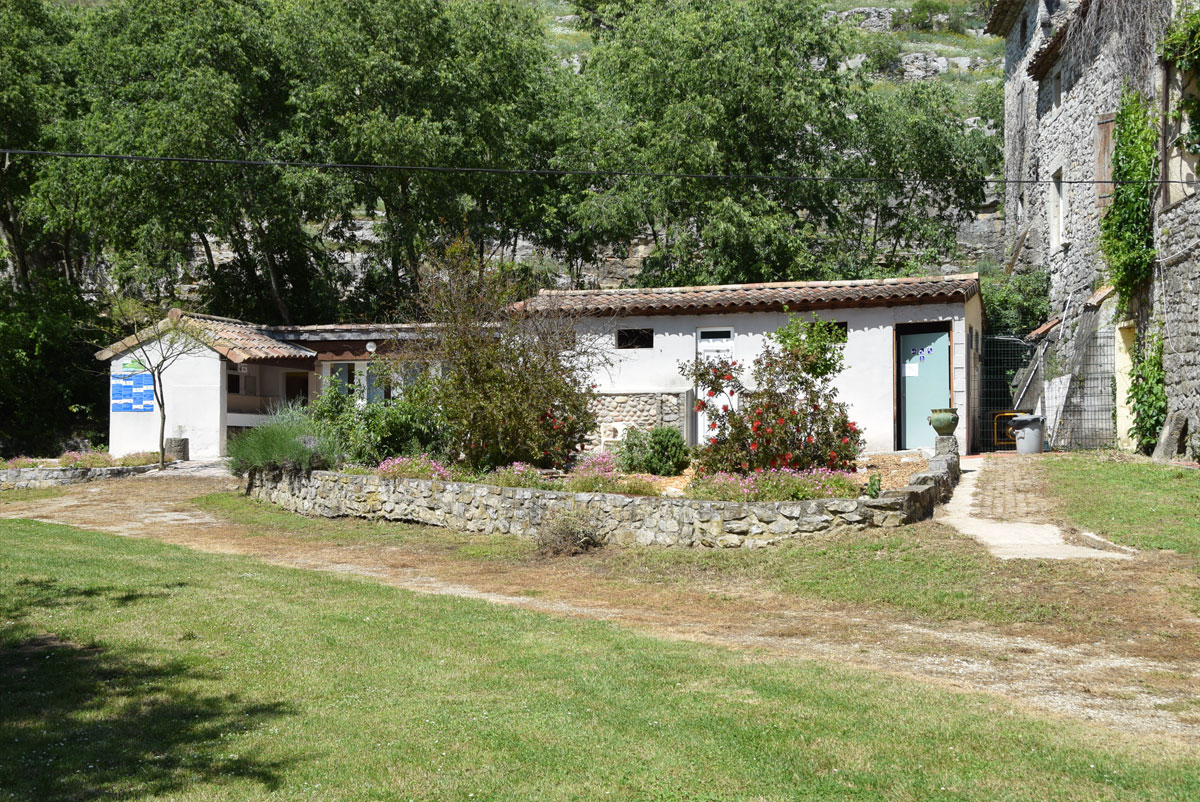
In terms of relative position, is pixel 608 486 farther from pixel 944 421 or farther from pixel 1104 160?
pixel 1104 160

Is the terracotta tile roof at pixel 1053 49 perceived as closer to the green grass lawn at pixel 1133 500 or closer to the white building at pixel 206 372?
the green grass lawn at pixel 1133 500

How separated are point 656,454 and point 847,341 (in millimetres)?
5388

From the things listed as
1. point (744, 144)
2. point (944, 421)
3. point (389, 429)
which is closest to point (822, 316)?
point (944, 421)

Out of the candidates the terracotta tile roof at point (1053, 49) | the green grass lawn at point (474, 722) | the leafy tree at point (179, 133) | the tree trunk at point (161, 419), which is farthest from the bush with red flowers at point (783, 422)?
the leafy tree at point (179, 133)

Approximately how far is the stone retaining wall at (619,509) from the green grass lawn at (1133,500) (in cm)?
167

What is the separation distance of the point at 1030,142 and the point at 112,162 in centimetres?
2470

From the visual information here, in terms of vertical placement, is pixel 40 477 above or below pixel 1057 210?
below

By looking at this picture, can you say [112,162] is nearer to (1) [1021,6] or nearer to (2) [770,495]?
(2) [770,495]

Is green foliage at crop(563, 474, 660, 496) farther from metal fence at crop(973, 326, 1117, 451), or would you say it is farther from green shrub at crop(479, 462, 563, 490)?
metal fence at crop(973, 326, 1117, 451)

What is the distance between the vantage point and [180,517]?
53.1 feet

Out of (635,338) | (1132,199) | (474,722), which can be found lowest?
(474,722)

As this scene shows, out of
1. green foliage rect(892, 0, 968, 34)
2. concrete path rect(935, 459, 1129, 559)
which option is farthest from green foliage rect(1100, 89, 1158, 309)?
green foliage rect(892, 0, 968, 34)

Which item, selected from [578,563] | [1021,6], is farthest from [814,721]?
[1021,6]

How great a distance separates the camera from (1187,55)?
51.2 ft
